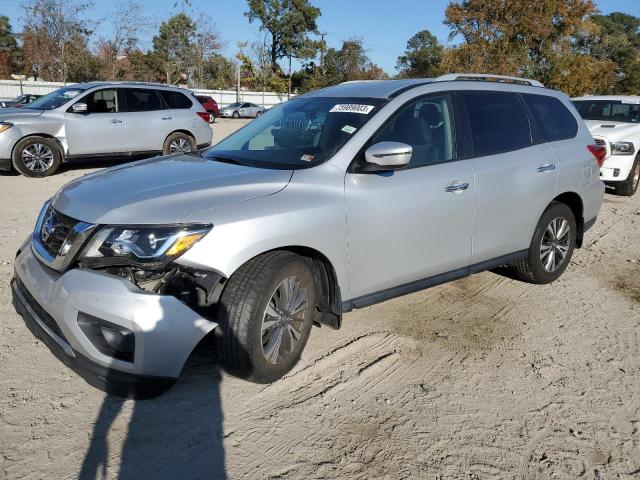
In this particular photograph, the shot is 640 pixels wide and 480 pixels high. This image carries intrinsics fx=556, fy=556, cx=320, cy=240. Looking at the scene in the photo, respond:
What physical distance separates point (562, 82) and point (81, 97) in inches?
1017

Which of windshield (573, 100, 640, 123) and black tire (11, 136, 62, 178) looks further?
windshield (573, 100, 640, 123)

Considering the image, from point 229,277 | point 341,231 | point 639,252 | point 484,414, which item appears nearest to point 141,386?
point 229,277

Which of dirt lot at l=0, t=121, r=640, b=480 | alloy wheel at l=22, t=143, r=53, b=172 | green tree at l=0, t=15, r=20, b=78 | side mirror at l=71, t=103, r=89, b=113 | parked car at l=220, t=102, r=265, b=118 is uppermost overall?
green tree at l=0, t=15, r=20, b=78

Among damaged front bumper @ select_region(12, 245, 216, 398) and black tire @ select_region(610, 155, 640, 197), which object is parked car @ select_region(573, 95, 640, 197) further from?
damaged front bumper @ select_region(12, 245, 216, 398)

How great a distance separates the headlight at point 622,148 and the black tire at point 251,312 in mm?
8388

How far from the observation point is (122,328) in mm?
2652

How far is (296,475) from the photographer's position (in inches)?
99.7

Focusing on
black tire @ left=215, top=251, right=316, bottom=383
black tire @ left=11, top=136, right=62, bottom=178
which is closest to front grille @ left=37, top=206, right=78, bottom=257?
black tire @ left=215, top=251, right=316, bottom=383

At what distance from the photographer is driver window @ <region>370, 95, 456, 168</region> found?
12.3 ft

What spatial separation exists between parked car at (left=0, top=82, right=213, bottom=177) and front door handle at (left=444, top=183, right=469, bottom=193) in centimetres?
593

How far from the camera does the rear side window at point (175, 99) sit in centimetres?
1101

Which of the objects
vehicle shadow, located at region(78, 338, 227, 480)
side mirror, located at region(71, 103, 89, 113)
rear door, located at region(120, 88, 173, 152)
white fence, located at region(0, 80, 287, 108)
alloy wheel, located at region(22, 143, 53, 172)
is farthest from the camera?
white fence, located at region(0, 80, 287, 108)

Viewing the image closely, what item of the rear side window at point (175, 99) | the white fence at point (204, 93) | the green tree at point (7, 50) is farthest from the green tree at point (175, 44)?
the rear side window at point (175, 99)

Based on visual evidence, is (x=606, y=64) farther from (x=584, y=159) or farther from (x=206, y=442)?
(x=206, y=442)
